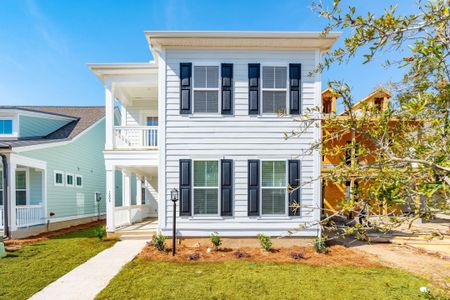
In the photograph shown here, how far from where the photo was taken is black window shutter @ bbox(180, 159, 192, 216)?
297 inches

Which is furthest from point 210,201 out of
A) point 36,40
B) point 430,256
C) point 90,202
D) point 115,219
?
point 36,40

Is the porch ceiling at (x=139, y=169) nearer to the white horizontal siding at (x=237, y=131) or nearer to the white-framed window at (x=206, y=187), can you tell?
the white horizontal siding at (x=237, y=131)

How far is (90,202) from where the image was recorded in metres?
13.8

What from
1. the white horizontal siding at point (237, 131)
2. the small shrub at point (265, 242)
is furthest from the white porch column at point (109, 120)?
the small shrub at point (265, 242)

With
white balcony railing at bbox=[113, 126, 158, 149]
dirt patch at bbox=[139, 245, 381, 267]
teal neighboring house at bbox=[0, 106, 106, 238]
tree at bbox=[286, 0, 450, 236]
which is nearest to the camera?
tree at bbox=[286, 0, 450, 236]

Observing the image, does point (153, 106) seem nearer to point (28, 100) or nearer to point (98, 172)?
point (98, 172)

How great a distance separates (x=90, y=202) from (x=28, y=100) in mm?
9524

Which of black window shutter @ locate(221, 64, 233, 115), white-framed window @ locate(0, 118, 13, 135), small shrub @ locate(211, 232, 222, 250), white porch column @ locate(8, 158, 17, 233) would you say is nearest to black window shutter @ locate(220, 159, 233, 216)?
small shrub @ locate(211, 232, 222, 250)

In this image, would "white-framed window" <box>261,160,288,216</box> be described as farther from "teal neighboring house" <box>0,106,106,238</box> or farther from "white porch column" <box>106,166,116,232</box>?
"teal neighboring house" <box>0,106,106,238</box>

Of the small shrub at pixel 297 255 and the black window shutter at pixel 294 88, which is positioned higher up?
the black window shutter at pixel 294 88

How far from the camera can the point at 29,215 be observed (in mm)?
9539

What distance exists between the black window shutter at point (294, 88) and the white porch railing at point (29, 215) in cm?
1062

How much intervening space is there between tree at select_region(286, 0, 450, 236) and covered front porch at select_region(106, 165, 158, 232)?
793cm

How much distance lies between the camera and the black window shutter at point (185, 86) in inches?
301
